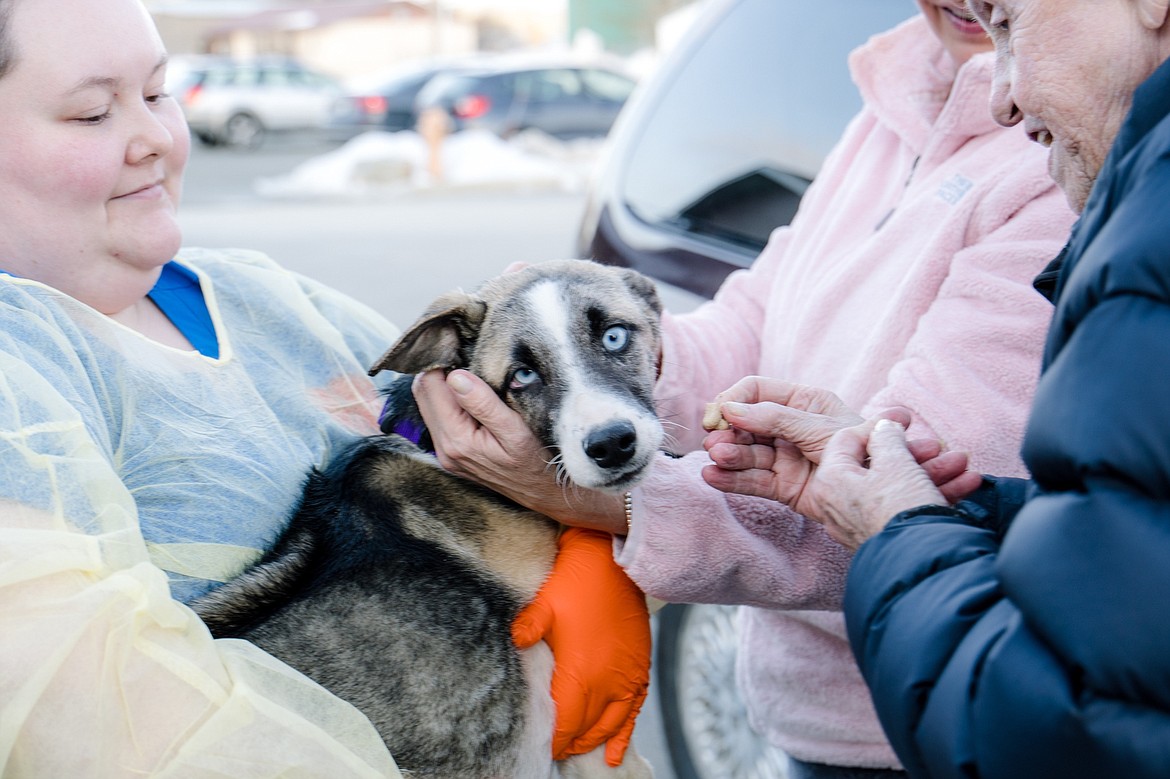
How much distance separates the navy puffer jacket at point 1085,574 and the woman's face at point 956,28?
1.07 metres

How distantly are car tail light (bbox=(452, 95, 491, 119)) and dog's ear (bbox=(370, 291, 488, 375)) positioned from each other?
60.9 ft

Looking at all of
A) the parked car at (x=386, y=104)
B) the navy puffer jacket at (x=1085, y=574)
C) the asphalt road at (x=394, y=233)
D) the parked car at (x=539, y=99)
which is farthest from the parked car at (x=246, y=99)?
the navy puffer jacket at (x=1085, y=574)

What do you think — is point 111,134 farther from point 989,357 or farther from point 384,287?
point 384,287

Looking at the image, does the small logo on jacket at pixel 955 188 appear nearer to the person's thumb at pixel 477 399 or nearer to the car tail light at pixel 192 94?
the person's thumb at pixel 477 399

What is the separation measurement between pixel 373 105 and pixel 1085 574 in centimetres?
2284

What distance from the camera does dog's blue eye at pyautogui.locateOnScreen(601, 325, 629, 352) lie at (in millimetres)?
2592

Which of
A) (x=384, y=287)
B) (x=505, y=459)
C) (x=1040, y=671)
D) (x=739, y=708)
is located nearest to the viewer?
(x=1040, y=671)

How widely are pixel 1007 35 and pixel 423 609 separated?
148 centimetres

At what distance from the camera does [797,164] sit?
361 cm

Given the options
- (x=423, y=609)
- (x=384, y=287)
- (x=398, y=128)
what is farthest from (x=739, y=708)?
(x=398, y=128)

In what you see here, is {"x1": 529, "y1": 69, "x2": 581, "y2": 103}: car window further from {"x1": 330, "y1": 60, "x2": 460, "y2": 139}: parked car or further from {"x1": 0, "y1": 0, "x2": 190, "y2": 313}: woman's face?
{"x1": 0, "y1": 0, "x2": 190, "y2": 313}: woman's face

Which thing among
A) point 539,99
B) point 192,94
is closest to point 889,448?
point 539,99

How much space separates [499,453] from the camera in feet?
7.24

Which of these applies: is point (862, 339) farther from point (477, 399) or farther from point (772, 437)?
point (477, 399)
